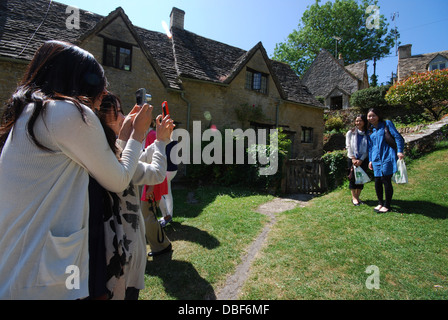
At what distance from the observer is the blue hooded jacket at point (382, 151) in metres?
4.64

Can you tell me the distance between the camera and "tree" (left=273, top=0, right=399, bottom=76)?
34375 millimetres

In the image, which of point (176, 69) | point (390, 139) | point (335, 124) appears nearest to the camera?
point (390, 139)

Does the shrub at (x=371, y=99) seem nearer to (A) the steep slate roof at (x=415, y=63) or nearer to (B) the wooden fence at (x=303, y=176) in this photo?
(A) the steep slate roof at (x=415, y=63)

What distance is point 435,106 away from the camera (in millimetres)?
16234

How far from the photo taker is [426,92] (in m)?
15.3

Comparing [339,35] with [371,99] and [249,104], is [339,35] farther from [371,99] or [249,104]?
[249,104]

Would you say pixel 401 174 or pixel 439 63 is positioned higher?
pixel 439 63

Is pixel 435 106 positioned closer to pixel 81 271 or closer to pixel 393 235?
pixel 393 235

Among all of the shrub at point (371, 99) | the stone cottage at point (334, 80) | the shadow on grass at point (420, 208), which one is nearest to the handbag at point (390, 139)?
the shadow on grass at point (420, 208)

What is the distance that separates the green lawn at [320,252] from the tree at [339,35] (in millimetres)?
36032

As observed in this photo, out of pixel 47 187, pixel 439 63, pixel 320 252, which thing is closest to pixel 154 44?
pixel 320 252

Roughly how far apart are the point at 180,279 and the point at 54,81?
8.37 ft

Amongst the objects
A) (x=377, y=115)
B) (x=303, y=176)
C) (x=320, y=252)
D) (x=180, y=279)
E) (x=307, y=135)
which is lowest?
(x=180, y=279)

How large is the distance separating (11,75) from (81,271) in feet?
33.4
